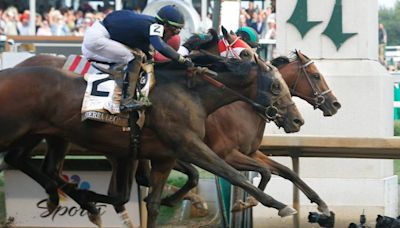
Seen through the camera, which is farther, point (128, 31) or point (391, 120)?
point (391, 120)

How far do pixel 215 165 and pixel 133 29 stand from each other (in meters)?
1.36

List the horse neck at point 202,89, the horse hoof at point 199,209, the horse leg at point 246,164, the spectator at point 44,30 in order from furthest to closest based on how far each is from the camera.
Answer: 1. the spectator at point 44,30
2. the horse hoof at point 199,209
3. the horse leg at point 246,164
4. the horse neck at point 202,89

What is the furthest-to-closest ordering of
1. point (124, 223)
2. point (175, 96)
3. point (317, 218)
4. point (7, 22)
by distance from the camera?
point (7, 22) → point (317, 218) → point (124, 223) → point (175, 96)

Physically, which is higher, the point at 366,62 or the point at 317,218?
the point at 366,62

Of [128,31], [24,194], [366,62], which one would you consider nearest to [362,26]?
[366,62]

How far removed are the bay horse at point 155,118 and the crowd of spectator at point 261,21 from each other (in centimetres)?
1324

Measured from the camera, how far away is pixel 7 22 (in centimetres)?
2236

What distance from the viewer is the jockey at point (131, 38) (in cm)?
768

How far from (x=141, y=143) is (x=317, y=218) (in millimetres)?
2207

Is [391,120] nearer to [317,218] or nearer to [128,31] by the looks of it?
[317,218]

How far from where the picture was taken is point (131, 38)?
26.6 feet

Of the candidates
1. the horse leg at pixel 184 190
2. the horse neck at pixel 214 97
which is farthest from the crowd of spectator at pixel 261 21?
the horse neck at pixel 214 97

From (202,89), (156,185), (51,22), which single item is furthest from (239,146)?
(51,22)

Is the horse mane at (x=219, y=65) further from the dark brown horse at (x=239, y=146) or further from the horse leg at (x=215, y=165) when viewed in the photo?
the dark brown horse at (x=239, y=146)
